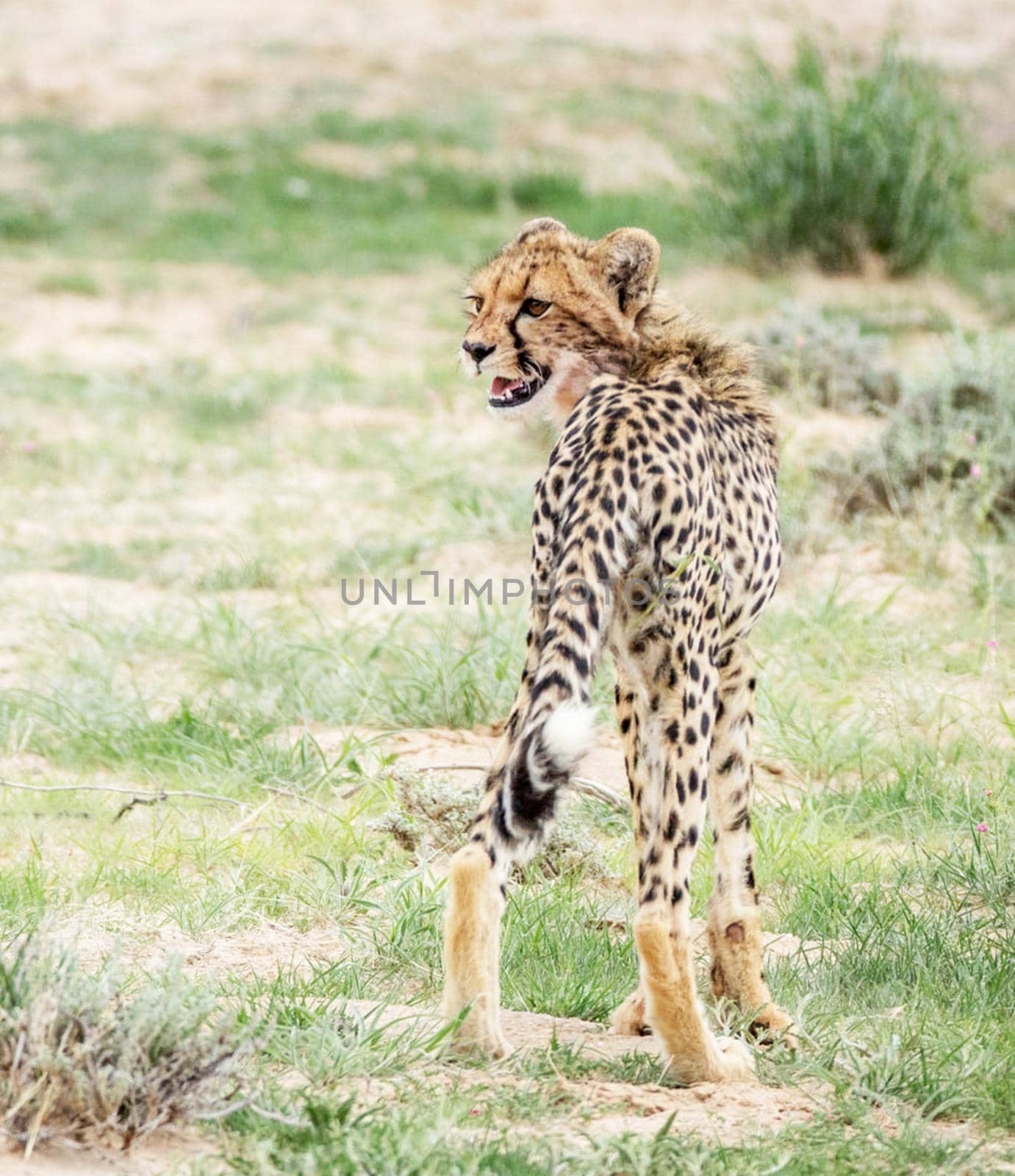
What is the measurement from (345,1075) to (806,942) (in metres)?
1.08

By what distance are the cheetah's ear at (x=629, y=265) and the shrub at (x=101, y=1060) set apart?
4.44 feet

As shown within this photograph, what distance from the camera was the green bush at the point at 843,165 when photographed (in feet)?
30.9

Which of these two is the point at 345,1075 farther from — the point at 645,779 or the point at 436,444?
the point at 436,444

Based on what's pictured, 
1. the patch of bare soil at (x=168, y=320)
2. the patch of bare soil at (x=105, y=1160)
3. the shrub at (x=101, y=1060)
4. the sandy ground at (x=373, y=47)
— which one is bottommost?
the patch of bare soil at (x=168, y=320)

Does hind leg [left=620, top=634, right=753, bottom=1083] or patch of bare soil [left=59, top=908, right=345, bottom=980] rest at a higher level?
hind leg [left=620, top=634, right=753, bottom=1083]

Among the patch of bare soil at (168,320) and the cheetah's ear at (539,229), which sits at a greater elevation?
the cheetah's ear at (539,229)

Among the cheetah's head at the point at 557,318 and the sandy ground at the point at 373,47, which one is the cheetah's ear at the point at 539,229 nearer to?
the cheetah's head at the point at 557,318

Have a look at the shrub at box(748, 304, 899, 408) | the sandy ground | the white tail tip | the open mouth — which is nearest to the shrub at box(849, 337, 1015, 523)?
the shrub at box(748, 304, 899, 408)

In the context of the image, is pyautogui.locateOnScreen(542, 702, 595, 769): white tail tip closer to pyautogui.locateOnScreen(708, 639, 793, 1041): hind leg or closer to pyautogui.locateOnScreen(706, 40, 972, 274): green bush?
pyautogui.locateOnScreen(708, 639, 793, 1041): hind leg

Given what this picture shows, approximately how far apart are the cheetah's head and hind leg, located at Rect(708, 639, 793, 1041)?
534 millimetres

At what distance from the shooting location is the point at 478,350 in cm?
298

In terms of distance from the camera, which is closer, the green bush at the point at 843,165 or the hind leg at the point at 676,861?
the hind leg at the point at 676,861

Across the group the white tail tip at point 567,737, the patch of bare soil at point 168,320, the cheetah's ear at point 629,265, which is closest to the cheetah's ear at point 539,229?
the cheetah's ear at point 629,265

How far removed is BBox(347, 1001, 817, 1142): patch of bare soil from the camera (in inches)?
96.5
